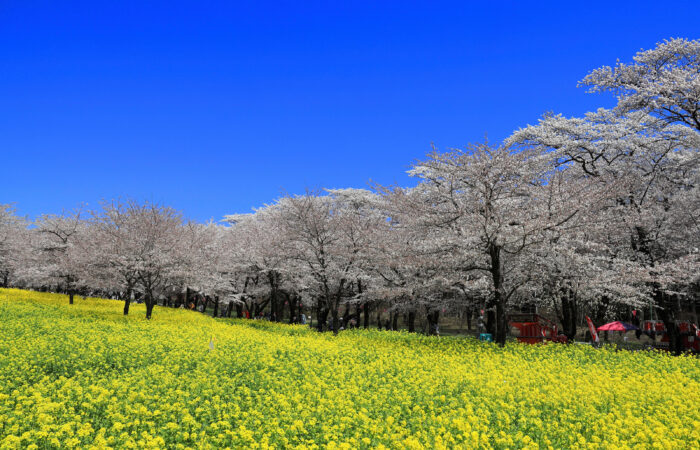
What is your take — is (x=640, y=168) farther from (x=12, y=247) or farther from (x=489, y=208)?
(x=12, y=247)

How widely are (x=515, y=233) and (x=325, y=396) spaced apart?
11894 mm

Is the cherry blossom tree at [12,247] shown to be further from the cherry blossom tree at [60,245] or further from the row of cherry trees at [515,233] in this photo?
the row of cherry trees at [515,233]

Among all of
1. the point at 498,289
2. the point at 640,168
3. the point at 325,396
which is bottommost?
the point at 325,396

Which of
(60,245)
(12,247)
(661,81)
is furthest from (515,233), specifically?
(12,247)

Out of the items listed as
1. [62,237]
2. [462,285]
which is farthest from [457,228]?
[62,237]

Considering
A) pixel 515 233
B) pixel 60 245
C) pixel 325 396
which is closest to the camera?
pixel 325 396

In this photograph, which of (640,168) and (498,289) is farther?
(640,168)

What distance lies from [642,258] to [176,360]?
25121mm

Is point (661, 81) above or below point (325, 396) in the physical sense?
above

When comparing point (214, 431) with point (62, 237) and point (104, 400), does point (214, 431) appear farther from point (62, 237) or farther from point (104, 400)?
point (62, 237)

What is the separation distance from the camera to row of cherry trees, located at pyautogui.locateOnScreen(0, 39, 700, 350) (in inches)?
778

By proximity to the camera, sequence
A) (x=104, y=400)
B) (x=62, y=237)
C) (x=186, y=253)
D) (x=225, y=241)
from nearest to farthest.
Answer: (x=104, y=400) < (x=186, y=253) < (x=62, y=237) < (x=225, y=241)

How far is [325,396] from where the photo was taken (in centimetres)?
1008

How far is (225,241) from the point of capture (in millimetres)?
47906
